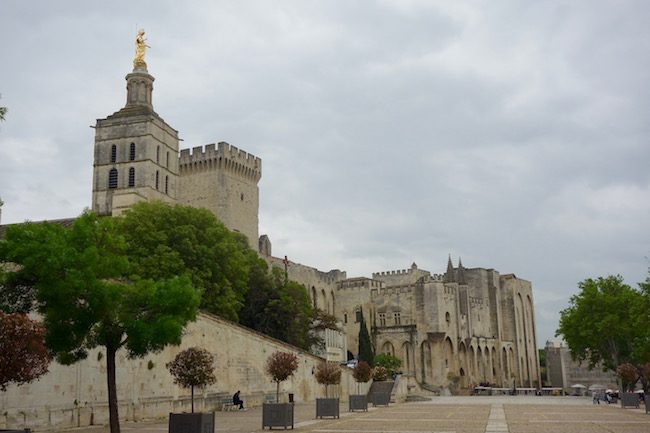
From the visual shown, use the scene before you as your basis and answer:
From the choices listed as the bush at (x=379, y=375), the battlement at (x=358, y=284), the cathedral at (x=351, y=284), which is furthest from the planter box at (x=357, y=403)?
the battlement at (x=358, y=284)

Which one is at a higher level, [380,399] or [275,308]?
[275,308]

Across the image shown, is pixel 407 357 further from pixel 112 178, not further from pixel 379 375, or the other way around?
pixel 112 178

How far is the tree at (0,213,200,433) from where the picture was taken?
14102 mm

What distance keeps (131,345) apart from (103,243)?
254 centimetres

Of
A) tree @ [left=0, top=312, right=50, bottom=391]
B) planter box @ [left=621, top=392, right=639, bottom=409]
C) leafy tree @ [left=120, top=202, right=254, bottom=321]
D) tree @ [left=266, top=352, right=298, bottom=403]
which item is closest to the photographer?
tree @ [left=0, top=312, right=50, bottom=391]

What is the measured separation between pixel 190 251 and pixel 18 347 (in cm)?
2436

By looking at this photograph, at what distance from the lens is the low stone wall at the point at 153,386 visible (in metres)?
19.2

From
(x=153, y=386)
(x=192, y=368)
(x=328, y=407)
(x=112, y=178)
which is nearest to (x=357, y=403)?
(x=328, y=407)

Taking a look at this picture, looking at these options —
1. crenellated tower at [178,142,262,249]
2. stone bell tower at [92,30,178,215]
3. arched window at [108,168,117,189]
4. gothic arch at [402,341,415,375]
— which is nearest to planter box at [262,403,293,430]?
stone bell tower at [92,30,178,215]

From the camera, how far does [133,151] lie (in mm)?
57875

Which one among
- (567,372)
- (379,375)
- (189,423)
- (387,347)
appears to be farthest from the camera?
(567,372)

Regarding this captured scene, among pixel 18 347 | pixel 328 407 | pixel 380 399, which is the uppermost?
pixel 18 347

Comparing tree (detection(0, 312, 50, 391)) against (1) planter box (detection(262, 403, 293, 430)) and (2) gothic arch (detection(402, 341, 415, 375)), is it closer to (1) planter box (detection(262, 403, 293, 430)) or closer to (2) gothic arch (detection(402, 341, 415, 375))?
(1) planter box (detection(262, 403, 293, 430))

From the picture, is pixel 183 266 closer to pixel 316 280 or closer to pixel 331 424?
pixel 331 424
